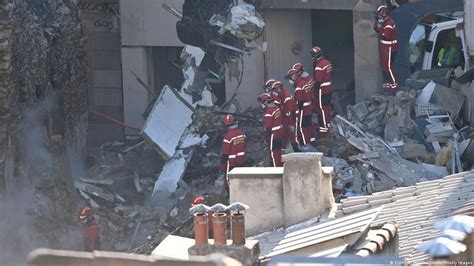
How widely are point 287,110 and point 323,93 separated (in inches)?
31.3

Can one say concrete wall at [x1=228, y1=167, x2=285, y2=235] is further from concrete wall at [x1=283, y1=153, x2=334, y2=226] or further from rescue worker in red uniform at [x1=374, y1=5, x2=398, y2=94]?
rescue worker in red uniform at [x1=374, y1=5, x2=398, y2=94]

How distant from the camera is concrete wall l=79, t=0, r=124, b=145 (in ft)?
111

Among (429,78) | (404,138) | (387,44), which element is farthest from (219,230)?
(429,78)

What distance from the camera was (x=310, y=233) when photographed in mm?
17594

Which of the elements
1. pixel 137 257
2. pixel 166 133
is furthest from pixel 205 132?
pixel 137 257

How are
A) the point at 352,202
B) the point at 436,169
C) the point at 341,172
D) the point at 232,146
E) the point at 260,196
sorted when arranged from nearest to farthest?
1. the point at 260,196
2. the point at 352,202
3. the point at 232,146
4. the point at 341,172
5. the point at 436,169

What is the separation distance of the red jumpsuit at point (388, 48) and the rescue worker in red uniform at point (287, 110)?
245cm

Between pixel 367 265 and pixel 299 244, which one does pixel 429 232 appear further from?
pixel 367 265

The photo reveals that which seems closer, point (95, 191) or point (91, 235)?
point (91, 235)

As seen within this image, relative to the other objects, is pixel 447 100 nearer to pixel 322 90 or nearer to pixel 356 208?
pixel 322 90

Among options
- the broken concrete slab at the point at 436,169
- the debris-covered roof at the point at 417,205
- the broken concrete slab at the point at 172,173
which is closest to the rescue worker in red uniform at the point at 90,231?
the broken concrete slab at the point at 172,173

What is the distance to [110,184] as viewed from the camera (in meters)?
31.2

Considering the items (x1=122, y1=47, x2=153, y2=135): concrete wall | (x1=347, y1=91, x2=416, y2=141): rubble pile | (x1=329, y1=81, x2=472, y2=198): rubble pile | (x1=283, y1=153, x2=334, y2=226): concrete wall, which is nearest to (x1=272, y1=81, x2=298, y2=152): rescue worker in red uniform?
(x1=329, y1=81, x2=472, y2=198): rubble pile

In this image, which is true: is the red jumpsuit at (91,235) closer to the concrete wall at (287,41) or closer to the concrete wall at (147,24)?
the concrete wall at (287,41)
